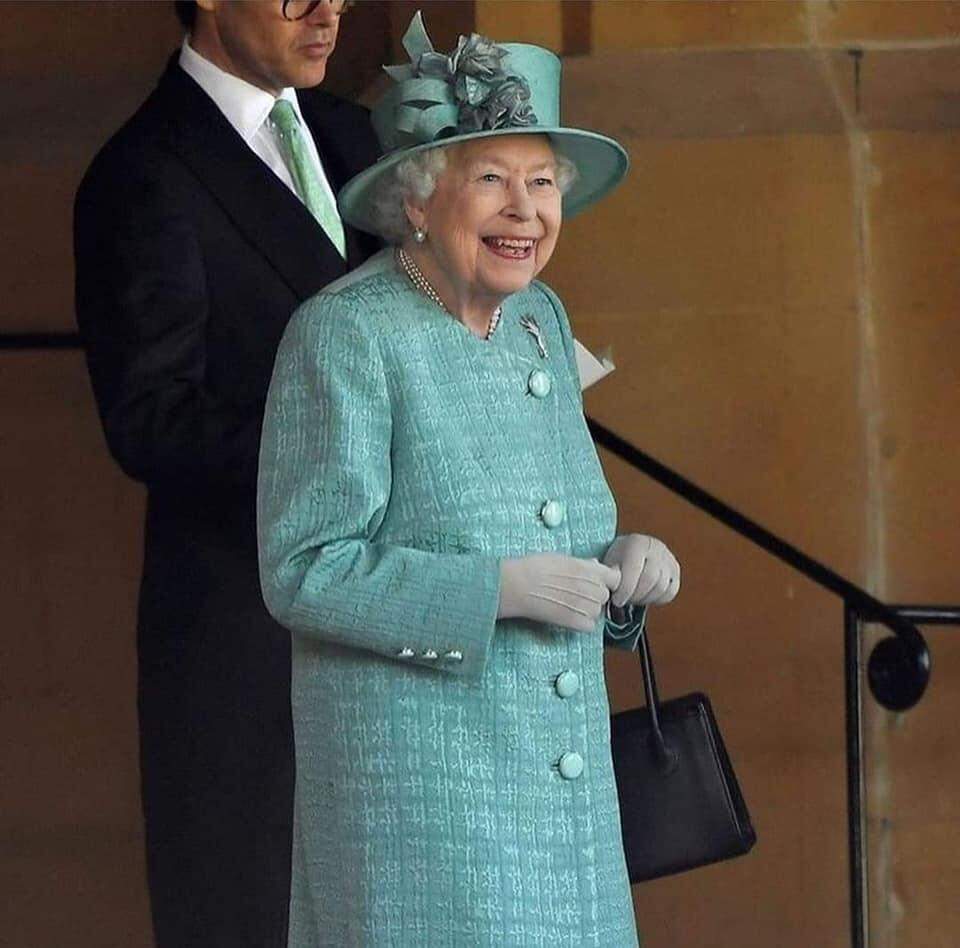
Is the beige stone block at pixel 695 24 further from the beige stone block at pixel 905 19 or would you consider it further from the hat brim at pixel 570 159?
the hat brim at pixel 570 159

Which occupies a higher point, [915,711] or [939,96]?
[939,96]

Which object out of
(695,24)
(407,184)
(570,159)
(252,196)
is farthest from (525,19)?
(407,184)

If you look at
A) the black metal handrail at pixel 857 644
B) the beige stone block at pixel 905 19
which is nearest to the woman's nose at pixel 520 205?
the black metal handrail at pixel 857 644

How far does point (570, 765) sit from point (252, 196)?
936 millimetres

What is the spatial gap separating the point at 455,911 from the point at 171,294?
0.91 metres

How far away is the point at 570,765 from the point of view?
2297mm

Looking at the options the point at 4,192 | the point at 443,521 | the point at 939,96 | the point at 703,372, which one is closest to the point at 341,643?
the point at 443,521

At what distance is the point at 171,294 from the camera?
2775 millimetres

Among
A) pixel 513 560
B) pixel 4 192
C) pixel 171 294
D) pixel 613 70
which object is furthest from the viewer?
pixel 4 192

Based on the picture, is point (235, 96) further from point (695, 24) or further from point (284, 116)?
point (695, 24)

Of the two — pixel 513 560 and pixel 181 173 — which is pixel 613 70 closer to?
pixel 181 173

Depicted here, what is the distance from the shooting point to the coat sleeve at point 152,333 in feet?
8.91

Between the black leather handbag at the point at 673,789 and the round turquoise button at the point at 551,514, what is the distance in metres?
0.36

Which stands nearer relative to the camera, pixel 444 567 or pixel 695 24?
pixel 444 567
